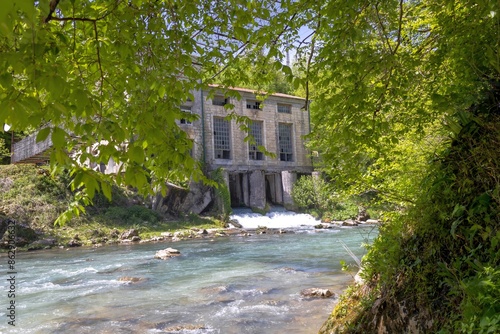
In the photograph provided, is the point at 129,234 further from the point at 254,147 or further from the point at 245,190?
the point at 254,147

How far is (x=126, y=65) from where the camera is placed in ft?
11.4

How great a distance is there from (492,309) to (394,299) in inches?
40.3

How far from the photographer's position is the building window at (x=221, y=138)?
27.9 metres

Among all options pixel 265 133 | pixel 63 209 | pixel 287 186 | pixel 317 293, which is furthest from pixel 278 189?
pixel 317 293

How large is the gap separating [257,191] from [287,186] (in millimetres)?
2557

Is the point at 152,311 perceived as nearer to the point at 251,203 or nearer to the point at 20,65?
the point at 20,65

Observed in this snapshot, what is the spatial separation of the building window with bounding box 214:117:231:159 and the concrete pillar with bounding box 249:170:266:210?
2.34 metres

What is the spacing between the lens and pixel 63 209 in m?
20.6

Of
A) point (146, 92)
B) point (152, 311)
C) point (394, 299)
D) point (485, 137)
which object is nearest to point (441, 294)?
point (394, 299)

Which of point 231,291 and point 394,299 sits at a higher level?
point 394,299

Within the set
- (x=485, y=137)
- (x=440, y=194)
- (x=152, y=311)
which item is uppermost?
(x=485, y=137)

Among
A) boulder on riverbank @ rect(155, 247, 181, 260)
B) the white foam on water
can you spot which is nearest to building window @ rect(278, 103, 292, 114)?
the white foam on water

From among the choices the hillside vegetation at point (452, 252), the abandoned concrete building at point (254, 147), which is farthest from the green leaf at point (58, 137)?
the abandoned concrete building at point (254, 147)

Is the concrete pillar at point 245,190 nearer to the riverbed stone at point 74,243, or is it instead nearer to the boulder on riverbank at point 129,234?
the boulder on riverbank at point 129,234
